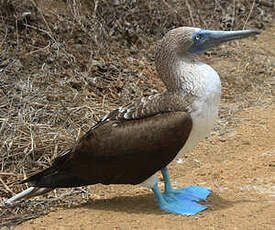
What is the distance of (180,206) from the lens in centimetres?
372

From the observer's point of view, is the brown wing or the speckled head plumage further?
the speckled head plumage

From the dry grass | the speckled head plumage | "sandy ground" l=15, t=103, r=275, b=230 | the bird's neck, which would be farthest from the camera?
the dry grass

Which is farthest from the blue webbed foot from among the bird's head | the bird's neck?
the bird's head

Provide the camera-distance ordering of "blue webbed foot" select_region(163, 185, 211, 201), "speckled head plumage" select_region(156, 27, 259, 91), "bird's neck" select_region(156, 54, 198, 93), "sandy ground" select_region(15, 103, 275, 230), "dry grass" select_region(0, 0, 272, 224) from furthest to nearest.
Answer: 1. "dry grass" select_region(0, 0, 272, 224)
2. "blue webbed foot" select_region(163, 185, 211, 201)
3. "speckled head plumage" select_region(156, 27, 259, 91)
4. "bird's neck" select_region(156, 54, 198, 93)
5. "sandy ground" select_region(15, 103, 275, 230)

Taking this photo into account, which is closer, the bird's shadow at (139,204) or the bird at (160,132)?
the bird at (160,132)

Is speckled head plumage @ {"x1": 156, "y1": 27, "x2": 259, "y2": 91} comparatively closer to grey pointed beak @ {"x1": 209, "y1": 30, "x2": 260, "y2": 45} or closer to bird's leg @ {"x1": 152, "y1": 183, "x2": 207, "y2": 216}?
grey pointed beak @ {"x1": 209, "y1": 30, "x2": 260, "y2": 45}

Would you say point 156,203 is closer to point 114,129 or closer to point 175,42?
point 114,129

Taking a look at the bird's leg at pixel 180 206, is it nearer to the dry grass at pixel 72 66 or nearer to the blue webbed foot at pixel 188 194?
the blue webbed foot at pixel 188 194

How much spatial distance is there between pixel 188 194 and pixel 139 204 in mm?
414

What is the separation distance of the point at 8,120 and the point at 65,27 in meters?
2.75

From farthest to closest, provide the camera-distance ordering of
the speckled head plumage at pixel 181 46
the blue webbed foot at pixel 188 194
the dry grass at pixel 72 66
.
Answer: the dry grass at pixel 72 66 → the blue webbed foot at pixel 188 194 → the speckled head plumage at pixel 181 46

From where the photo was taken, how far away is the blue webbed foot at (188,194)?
3.86m

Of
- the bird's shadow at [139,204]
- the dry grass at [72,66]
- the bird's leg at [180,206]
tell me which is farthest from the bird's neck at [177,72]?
the dry grass at [72,66]

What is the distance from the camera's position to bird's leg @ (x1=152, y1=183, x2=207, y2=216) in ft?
11.9
